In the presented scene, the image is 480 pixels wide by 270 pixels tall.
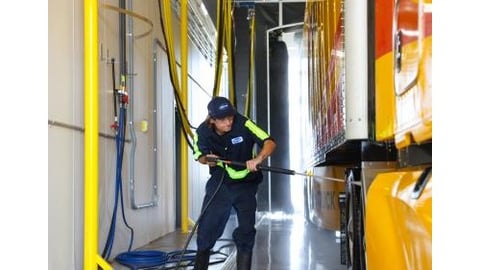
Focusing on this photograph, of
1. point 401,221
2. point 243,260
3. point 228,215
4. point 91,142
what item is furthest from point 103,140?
point 401,221

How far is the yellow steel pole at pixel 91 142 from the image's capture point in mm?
4344

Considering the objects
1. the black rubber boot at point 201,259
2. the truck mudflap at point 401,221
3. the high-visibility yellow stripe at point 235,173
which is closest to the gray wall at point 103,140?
the black rubber boot at point 201,259

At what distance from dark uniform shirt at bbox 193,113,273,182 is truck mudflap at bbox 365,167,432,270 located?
2657mm

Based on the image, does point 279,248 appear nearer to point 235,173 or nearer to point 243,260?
point 243,260

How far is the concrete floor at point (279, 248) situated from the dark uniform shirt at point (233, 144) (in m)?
1.02

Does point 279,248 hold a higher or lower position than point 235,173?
lower

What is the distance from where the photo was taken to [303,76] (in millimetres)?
10641

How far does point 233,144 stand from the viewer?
16.7 feet

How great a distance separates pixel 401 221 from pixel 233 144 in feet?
11.1

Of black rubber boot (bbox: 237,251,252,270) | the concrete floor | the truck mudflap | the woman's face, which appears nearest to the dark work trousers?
black rubber boot (bbox: 237,251,252,270)

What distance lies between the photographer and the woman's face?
492 cm

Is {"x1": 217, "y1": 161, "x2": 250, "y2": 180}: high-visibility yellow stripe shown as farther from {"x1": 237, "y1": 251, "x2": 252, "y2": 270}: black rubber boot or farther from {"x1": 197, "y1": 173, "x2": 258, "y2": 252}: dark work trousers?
{"x1": 237, "y1": 251, "x2": 252, "y2": 270}: black rubber boot

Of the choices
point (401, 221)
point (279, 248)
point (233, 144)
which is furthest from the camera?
point (279, 248)
